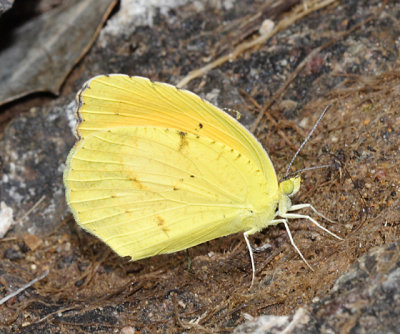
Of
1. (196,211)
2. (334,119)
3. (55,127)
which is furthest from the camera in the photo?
(55,127)

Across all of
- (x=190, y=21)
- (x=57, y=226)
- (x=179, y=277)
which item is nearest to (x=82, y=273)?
(x=57, y=226)

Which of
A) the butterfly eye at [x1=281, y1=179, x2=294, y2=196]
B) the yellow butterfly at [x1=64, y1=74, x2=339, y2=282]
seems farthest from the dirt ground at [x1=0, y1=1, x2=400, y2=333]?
the butterfly eye at [x1=281, y1=179, x2=294, y2=196]

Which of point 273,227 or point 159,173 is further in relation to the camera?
point 273,227

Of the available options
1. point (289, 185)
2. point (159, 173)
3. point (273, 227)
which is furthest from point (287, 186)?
point (159, 173)

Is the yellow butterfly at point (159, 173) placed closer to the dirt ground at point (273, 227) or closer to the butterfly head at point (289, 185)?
the butterfly head at point (289, 185)

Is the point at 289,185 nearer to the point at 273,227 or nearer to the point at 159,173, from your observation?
the point at 273,227

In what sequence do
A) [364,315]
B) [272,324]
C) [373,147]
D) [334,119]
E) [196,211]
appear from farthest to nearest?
1. [334,119]
2. [373,147]
3. [196,211]
4. [272,324]
5. [364,315]

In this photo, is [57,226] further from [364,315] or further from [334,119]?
[364,315]

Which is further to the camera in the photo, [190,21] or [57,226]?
[190,21]
